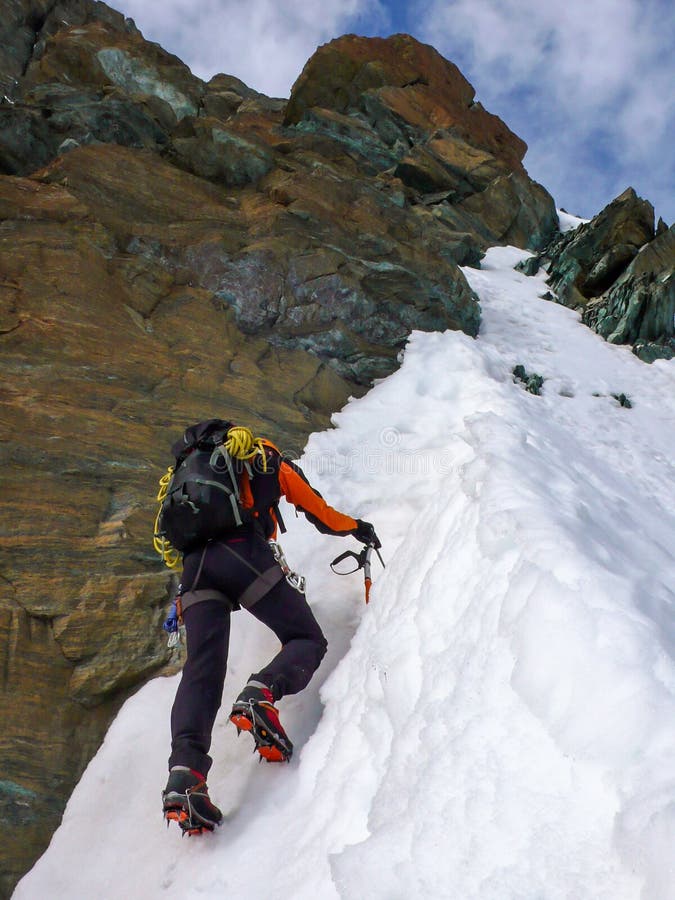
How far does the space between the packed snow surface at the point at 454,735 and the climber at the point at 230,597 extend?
0.35 meters

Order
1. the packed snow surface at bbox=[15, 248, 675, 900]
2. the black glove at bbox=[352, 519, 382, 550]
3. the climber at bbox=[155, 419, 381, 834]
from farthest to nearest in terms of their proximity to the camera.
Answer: the black glove at bbox=[352, 519, 382, 550]
the climber at bbox=[155, 419, 381, 834]
the packed snow surface at bbox=[15, 248, 675, 900]

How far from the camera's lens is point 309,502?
4492mm

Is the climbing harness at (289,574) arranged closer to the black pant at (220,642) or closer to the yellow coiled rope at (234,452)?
the black pant at (220,642)

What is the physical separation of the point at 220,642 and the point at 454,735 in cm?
165

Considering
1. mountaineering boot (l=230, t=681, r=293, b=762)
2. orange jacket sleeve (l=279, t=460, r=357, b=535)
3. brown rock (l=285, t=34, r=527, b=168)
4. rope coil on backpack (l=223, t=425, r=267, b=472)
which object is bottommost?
mountaineering boot (l=230, t=681, r=293, b=762)

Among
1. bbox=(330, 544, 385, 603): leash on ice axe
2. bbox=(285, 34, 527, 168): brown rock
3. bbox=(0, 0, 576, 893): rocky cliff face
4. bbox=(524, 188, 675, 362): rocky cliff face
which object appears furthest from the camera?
bbox=(285, 34, 527, 168): brown rock

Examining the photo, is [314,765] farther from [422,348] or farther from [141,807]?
[422,348]

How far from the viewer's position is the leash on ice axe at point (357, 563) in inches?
178

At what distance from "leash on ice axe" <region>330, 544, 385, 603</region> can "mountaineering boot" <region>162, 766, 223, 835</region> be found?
1.90 meters

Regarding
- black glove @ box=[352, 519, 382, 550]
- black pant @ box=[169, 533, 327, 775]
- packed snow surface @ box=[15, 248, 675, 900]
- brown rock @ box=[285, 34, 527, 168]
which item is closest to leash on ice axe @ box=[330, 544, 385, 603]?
black glove @ box=[352, 519, 382, 550]

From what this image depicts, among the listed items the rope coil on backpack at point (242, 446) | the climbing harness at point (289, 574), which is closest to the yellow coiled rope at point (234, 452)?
the rope coil on backpack at point (242, 446)

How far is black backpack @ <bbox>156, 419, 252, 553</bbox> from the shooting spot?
375 centimetres

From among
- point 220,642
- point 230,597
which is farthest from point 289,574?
point 220,642

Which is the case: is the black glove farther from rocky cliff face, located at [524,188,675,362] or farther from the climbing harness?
rocky cliff face, located at [524,188,675,362]
